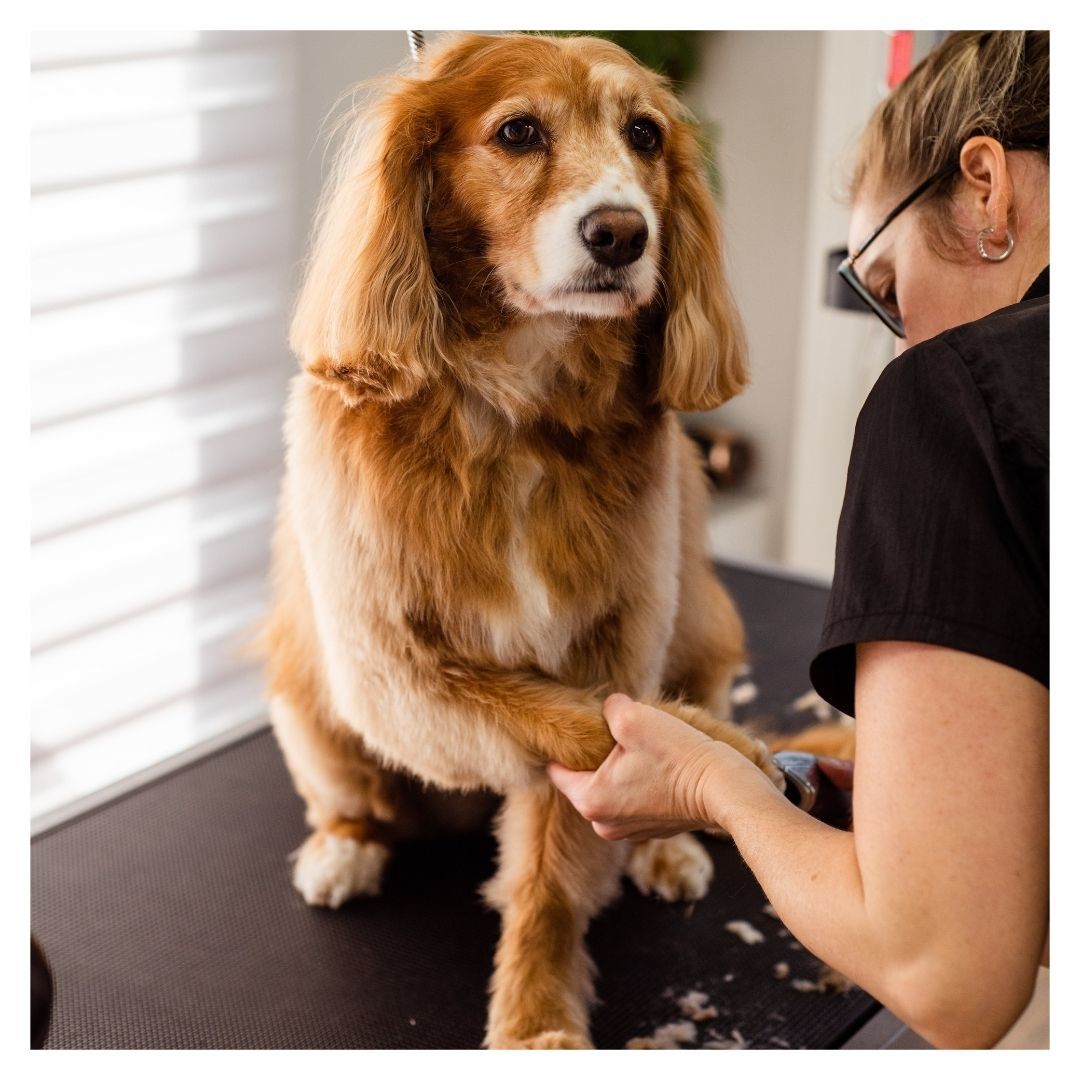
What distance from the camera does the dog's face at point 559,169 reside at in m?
0.94

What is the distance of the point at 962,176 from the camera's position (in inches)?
40.8

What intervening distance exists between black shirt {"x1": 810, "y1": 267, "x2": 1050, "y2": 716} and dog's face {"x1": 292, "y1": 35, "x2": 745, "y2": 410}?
0.24 metres

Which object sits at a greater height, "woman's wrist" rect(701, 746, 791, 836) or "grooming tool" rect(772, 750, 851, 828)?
"woman's wrist" rect(701, 746, 791, 836)

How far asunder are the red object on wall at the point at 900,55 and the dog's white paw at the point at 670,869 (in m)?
0.87

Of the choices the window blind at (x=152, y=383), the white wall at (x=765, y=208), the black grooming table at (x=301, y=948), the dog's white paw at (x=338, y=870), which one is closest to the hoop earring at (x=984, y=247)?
the black grooming table at (x=301, y=948)

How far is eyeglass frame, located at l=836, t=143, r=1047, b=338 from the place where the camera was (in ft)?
3.45

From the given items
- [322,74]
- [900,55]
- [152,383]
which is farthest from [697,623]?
[152,383]

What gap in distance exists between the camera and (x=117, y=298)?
1995mm

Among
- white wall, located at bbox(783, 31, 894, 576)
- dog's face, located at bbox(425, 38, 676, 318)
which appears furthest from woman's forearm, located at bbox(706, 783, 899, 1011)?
white wall, located at bbox(783, 31, 894, 576)

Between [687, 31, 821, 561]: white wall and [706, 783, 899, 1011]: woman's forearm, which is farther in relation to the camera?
[687, 31, 821, 561]: white wall

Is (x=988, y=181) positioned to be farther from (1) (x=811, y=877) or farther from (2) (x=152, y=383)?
(2) (x=152, y=383)

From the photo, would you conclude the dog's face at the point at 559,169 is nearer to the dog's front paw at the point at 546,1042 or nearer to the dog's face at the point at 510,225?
the dog's face at the point at 510,225

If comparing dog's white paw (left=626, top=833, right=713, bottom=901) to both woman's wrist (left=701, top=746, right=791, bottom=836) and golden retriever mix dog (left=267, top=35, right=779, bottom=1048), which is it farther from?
woman's wrist (left=701, top=746, right=791, bottom=836)
